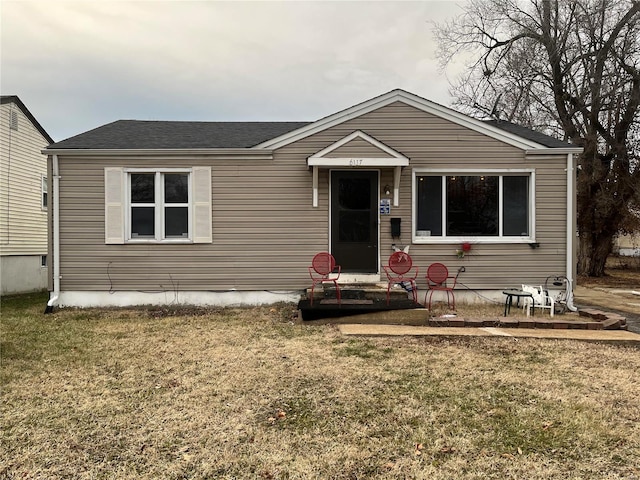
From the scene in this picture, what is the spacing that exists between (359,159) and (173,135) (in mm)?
4274

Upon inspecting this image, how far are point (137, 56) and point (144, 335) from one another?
13.8 meters

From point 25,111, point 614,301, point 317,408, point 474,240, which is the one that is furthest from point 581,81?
point 25,111

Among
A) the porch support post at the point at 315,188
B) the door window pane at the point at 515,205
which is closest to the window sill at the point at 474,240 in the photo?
the door window pane at the point at 515,205

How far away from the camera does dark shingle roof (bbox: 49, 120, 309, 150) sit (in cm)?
819

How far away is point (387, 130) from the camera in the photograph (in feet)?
27.0

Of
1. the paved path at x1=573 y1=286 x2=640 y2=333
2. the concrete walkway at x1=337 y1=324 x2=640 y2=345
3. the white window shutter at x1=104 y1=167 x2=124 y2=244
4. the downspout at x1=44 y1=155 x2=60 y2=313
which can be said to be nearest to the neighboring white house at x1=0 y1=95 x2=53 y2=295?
the downspout at x1=44 y1=155 x2=60 y2=313

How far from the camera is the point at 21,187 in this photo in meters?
12.7

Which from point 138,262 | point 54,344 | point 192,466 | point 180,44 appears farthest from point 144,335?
point 180,44

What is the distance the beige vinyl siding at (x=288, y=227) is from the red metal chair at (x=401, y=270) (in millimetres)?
296

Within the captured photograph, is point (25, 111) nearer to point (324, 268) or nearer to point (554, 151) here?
point (324, 268)

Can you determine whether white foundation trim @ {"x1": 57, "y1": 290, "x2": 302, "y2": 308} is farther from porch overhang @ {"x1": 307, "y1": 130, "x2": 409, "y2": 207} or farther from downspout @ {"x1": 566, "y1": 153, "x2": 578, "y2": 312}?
downspout @ {"x1": 566, "y1": 153, "x2": 578, "y2": 312}

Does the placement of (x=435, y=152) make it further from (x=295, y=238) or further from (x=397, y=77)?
(x=397, y=77)

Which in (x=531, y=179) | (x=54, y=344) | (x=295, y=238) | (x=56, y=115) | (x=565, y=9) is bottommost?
(x=54, y=344)

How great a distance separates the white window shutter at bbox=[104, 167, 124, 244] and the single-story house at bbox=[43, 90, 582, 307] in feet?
0.09
